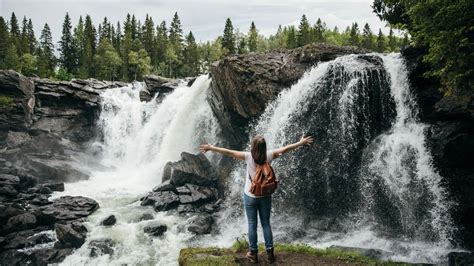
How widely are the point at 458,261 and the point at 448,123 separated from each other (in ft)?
22.2

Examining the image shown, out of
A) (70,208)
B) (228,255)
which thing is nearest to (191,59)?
(70,208)

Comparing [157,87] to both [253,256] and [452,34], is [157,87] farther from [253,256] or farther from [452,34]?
[253,256]

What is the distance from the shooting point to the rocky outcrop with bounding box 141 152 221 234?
22672 millimetres

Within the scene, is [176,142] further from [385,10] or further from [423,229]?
[423,229]

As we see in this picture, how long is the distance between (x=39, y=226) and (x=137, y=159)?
16.2 metres

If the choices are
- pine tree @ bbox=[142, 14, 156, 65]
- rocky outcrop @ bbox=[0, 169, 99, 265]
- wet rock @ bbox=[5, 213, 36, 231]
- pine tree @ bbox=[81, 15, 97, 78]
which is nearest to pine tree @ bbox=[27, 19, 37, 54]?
pine tree @ bbox=[81, 15, 97, 78]

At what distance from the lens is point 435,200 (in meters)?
16.4

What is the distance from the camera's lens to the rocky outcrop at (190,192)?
22672 mm

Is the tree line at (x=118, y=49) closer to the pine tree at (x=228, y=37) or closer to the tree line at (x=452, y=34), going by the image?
the pine tree at (x=228, y=37)

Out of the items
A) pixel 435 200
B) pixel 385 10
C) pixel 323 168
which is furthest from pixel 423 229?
pixel 385 10

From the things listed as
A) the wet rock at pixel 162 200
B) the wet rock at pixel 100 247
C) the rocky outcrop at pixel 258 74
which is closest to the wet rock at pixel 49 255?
the wet rock at pixel 100 247

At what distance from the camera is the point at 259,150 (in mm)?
7434

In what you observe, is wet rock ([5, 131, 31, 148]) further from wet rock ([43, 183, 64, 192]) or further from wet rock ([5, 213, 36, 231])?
wet rock ([5, 213, 36, 231])

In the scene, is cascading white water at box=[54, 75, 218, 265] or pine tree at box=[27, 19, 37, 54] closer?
cascading white water at box=[54, 75, 218, 265]
